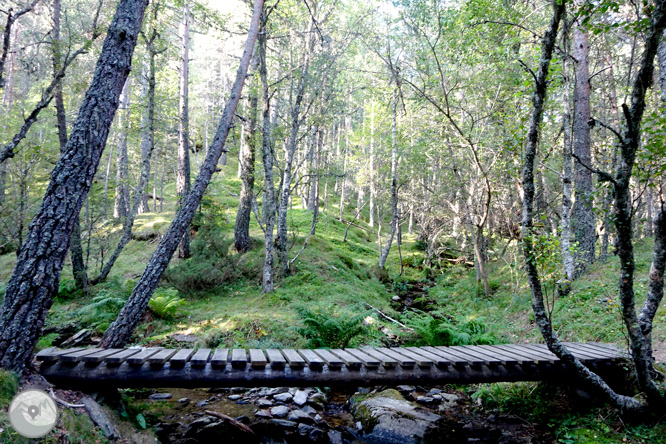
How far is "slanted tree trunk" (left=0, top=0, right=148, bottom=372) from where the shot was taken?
3.42m

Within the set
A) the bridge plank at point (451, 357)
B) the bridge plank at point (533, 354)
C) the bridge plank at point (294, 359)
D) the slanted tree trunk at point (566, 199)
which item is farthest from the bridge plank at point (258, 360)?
the slanted tree trunk at point (566, 199)

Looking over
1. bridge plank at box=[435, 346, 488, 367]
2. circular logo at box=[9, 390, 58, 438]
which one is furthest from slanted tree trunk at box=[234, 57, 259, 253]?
circular logo at box=[9, 390, 58, 438]

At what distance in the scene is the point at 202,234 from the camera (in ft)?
36.0

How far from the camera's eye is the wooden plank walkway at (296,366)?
149 inches

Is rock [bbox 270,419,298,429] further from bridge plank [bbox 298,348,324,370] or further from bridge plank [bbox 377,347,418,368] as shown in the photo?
bridge plank [bbox 377,347,418,368]

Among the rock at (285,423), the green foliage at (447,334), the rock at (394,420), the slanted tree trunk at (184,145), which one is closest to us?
the rock at (394,420)

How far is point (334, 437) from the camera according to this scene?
4684mm

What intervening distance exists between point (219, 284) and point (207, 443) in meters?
6.65

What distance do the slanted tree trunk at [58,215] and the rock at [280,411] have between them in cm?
307

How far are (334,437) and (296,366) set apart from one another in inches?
52.6

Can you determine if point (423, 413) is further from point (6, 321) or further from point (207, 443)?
point (6, 321)

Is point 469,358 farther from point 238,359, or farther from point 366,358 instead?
point 238,359

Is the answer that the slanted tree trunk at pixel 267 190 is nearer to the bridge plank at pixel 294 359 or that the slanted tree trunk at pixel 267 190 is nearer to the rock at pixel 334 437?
the bridge plank at pixel 294 359

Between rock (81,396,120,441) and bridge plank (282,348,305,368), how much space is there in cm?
183
